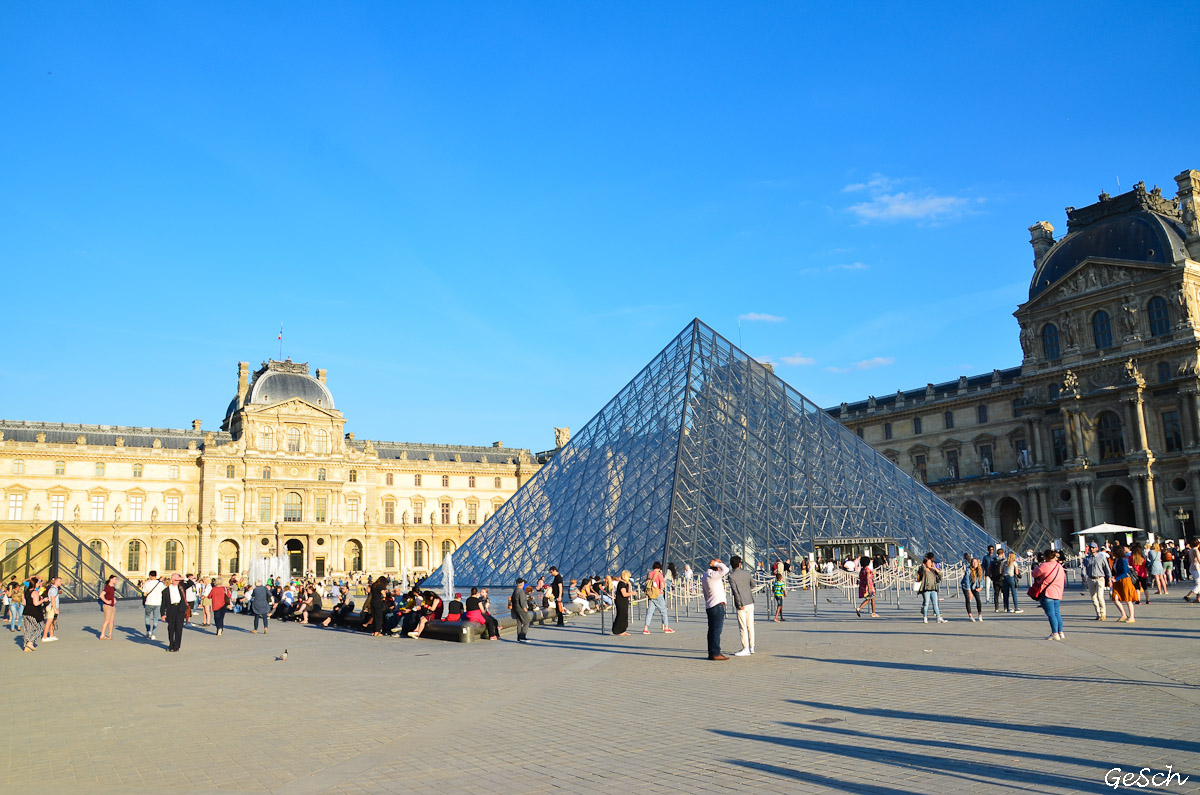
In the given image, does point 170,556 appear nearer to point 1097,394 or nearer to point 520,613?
point 520,613

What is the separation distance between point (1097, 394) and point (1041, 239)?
11.6 metres

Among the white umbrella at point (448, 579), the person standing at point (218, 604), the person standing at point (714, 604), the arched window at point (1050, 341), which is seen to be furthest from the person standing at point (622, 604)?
the arched window at point (1050, 341)

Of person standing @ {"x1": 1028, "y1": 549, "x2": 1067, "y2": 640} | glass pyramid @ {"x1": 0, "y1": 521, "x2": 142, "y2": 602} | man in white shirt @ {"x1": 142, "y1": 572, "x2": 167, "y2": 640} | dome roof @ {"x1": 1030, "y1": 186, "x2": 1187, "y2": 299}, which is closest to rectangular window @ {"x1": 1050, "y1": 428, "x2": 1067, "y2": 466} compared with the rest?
A: dome roof @ {"x1": 1030, "y1": 186, "x2": 1187, "y2": 299}

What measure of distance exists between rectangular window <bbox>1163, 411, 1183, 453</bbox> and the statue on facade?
410 cm

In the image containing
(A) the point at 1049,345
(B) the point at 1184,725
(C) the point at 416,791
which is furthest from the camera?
(A) the point at 1049,345

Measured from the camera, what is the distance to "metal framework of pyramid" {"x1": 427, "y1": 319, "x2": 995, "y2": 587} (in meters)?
22.4

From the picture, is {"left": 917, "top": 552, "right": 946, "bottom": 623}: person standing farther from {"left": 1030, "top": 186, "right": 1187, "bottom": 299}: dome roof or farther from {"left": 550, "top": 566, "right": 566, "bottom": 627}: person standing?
{"left": 1030, "top": 186, "right": 1187, "bottom": 299}: dome roof

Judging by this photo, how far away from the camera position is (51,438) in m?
56.4

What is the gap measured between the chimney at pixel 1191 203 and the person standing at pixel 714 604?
41.5 m

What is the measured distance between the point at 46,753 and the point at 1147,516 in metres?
44.8

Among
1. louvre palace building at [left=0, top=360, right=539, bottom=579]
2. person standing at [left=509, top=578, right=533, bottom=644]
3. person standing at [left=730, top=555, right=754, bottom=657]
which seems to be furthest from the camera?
louvre palace building at [left=0, top=360, right=539, bottom=579]

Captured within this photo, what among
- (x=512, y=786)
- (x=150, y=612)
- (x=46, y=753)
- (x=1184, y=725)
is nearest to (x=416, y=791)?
(x=512, y=786)

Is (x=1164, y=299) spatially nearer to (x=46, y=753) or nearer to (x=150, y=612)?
(x=150, y=612)

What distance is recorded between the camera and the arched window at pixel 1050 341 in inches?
1838
